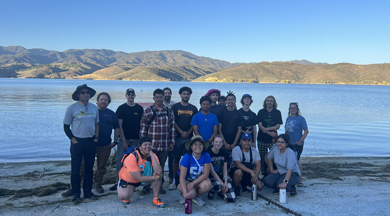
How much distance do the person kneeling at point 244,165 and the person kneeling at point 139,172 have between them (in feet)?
4.68

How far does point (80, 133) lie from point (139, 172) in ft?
3.82

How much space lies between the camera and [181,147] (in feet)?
19.1

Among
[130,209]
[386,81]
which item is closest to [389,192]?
[130,209]

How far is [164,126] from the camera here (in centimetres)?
540

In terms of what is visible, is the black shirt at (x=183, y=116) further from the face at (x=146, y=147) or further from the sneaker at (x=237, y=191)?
the sneaker at (x=237, y=191)

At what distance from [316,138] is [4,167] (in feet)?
44.4

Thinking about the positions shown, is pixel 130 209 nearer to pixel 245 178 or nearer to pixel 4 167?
pixel 245 178

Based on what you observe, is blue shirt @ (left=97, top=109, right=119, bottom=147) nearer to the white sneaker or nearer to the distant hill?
the white sneaker

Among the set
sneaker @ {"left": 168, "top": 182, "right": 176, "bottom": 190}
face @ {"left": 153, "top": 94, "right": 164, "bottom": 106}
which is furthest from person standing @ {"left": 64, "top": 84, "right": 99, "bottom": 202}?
sneaker @ {"left": 168, "top": 182, "right": 176, "bottom": 190}

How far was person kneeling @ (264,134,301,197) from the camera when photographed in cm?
529

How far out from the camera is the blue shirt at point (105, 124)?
5359 millimetres

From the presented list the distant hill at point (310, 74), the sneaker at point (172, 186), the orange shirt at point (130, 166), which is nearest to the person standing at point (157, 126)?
the sneaker at point (172, 186)

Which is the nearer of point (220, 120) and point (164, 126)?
point (164, 126)

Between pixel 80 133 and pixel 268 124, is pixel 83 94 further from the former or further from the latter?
pixel 268 124
